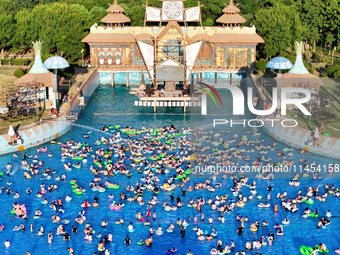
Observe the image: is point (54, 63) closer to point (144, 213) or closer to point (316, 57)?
point (144, 213)

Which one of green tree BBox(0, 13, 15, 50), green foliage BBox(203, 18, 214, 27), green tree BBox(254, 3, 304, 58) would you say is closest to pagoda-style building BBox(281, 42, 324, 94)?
green tree BBox(254, 3, 304, 58)

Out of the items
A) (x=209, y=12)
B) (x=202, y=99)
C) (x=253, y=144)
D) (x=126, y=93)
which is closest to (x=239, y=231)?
(x=253, y=144)

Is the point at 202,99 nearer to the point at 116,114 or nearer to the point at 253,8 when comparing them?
the point at 116,114

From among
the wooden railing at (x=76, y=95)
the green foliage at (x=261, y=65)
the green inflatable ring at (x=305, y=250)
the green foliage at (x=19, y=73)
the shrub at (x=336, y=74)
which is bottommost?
the green inflatable ring at (x=305, y=250)

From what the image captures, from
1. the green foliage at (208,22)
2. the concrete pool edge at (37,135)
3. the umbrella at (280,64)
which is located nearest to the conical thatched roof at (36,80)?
the concrete pool edge at (37,135)

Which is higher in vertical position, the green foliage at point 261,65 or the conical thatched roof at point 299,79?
the green foliage at point 261,65

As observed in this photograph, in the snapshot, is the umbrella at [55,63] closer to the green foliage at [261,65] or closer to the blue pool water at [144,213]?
the blue pool water at [144,213]

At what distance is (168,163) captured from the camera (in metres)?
67.7

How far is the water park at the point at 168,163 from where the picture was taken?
53438 mm

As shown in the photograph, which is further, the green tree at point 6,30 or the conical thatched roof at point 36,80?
the green tree at point 6,30

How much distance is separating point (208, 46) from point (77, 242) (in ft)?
207

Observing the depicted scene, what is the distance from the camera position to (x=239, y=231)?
53531mm

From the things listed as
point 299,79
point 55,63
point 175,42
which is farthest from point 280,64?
point 55,63

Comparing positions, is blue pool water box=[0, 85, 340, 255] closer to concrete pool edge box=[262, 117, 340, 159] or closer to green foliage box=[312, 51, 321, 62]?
concrete pool edge box=[262, 117, 340, 159]
